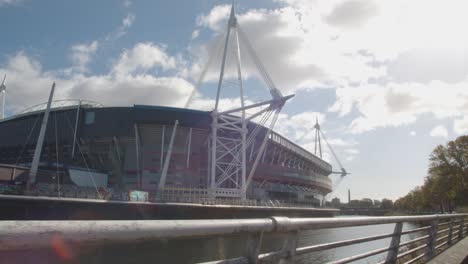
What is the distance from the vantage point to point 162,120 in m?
58.3

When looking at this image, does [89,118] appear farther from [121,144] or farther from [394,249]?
[394,249]

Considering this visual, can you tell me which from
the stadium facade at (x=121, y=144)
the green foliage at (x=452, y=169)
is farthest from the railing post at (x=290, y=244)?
the stadium facade at (x=121, y=144)

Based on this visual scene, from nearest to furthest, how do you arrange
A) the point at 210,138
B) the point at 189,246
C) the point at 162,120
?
the point at 189,246 → the point at 162,120 → the point at 210,138

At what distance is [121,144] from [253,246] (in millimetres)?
64377

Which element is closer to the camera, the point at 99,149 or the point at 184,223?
the point at 184,223

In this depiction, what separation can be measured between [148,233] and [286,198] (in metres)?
84.3

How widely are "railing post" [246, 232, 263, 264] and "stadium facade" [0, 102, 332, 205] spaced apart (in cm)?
5581

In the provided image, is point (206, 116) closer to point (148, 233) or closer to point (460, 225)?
point (460, 225)

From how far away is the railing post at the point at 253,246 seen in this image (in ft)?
7.87

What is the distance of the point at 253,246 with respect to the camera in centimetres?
243

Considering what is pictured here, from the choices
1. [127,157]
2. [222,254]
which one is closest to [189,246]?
[222,254]

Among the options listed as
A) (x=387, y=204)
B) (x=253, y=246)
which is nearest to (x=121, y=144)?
(x=253, y=246)

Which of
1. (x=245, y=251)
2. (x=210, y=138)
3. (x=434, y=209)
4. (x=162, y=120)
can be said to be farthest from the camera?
(x=434, y=209)

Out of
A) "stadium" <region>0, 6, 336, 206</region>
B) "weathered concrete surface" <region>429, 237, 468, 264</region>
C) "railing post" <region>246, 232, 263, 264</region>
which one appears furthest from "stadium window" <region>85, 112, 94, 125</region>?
"railing post" <region>246, 232, 263, 264</region>
